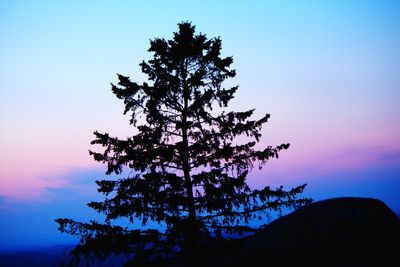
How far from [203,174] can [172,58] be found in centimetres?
570

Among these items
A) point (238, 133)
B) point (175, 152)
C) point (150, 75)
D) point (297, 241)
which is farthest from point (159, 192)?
point (297, 241)

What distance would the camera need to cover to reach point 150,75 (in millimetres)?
14688

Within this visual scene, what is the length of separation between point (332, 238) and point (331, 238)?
0.02 m

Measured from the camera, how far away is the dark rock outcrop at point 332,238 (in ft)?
20.4

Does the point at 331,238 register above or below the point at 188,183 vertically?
below

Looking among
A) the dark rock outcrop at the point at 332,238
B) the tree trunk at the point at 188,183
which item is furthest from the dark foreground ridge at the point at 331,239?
the tree trunk at the point at 188,183

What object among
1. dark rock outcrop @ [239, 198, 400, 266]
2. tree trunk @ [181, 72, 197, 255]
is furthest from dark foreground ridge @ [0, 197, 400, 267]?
tree trunk @ [181, 72, 197, 255]

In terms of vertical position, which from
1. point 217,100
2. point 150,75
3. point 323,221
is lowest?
point 323,221

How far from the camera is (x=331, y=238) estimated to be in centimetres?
652

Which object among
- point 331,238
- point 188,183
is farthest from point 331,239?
point 188,183

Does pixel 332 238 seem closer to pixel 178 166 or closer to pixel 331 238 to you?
pixel 331 238

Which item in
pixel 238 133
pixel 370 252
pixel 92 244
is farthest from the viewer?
pixel 238 133

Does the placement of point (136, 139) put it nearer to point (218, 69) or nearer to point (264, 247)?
point (218, 69)

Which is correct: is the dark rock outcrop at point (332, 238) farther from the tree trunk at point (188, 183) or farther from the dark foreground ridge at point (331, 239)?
the tree trunk at point (188, 183)
